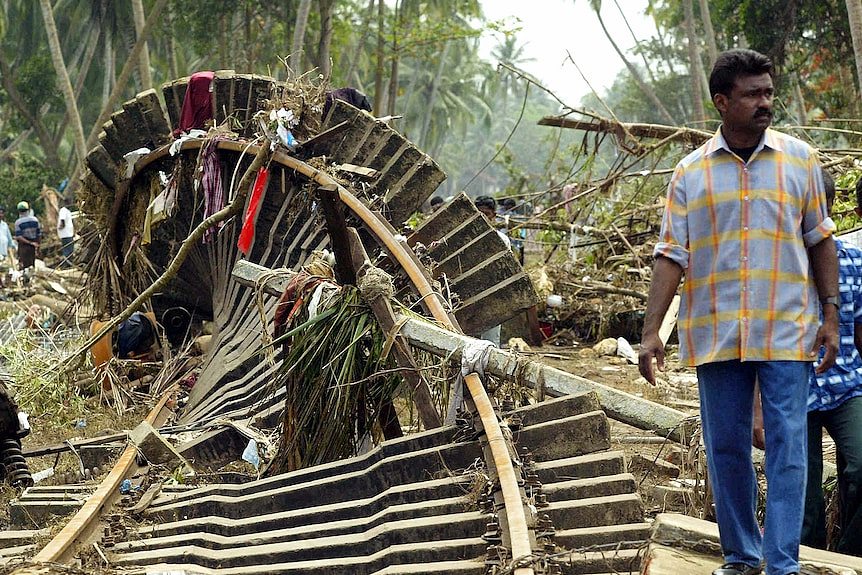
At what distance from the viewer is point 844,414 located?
4.01 m

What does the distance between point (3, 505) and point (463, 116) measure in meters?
53.9

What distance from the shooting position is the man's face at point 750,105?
11.0 feet

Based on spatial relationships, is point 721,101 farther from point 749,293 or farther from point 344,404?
point 344,404

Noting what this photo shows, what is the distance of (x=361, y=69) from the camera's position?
47281mm

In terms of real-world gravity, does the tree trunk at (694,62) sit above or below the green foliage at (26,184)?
above

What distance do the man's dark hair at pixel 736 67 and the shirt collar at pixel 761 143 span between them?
0.50ft

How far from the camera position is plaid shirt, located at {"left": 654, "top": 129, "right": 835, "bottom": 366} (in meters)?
3.35

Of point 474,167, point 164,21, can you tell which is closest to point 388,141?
point 164,21

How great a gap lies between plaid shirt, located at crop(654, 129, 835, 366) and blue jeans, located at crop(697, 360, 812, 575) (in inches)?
3.5

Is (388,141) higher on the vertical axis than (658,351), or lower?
higher

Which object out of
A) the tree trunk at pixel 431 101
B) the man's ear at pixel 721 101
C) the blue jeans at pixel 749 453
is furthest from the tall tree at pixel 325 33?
the blue jeans at pixel 749 453

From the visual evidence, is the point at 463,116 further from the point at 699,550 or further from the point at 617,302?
the point at 699,550

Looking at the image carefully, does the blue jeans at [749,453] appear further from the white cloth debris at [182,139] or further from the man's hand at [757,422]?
the white cloth debris at [182,139]

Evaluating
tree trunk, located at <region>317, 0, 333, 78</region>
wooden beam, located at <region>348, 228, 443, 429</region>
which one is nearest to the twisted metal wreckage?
wooden beam, located at <region>348, 228, 443, 429</region>
